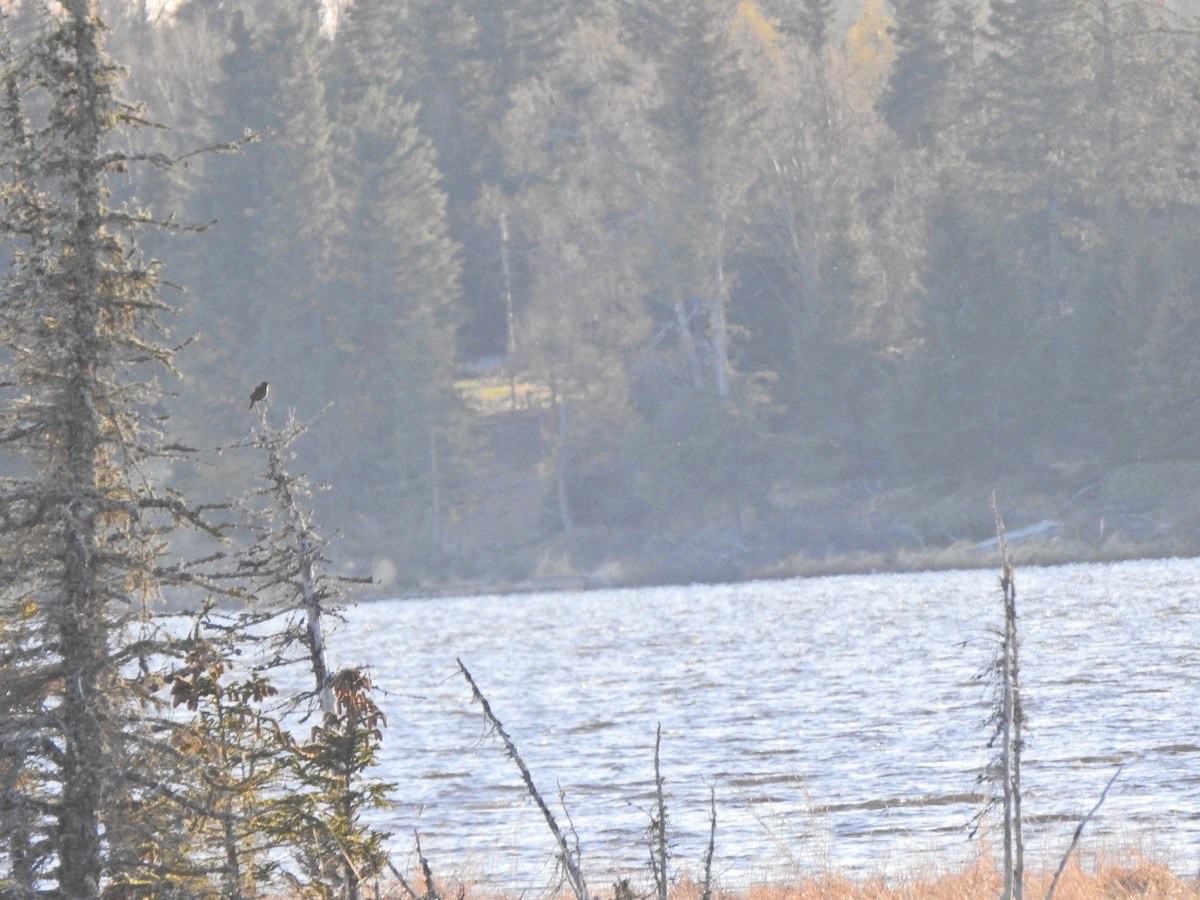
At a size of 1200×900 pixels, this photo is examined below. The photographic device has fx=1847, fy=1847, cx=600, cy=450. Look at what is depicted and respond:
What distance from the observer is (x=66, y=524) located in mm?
8711

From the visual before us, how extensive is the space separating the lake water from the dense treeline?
1637cm

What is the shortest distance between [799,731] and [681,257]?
47773 millimetres

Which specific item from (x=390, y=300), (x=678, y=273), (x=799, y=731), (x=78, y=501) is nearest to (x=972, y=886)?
(x=78, y=501)

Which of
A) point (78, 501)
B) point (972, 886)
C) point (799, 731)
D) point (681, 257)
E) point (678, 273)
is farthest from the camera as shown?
point (678, 273)

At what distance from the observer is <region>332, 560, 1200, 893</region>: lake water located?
1642 centimetres

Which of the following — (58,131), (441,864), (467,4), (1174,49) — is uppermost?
(467,4)

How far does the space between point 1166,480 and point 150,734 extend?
2202 inches

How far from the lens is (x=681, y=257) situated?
235 ft

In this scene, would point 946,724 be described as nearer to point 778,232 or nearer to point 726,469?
point 726,469

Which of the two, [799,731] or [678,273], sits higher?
[678,273]

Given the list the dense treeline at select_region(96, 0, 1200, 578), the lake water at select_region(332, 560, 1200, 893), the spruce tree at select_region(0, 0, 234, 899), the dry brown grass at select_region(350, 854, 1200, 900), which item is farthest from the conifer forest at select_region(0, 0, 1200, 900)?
the spruce tree at select_region(0, 0, 234, 899)

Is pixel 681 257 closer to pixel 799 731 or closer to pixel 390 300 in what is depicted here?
pixel 390 300

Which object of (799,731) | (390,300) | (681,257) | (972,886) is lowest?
(799,731)

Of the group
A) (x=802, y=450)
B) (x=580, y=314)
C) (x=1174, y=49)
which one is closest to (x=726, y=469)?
(x=802, y=450)
